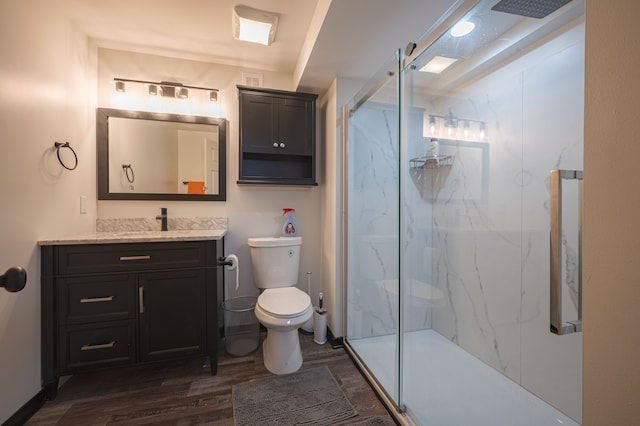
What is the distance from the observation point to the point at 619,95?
472 millimetres

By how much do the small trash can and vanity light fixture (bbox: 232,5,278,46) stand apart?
2.09 metres

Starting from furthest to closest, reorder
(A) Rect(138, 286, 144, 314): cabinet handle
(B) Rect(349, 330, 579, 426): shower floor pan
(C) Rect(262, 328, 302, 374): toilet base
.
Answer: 1. (C) Rect(262, 328, 302, 374): toilet base
2. (A) Rect(138, 286, 144, 314): cabinet handle
3. (B) Rect(349, 330, 579, 426): shower floor pan

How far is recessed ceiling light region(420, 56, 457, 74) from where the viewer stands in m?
1.52

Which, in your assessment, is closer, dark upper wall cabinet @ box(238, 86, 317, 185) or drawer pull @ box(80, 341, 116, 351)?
drawer pull @ box(80, 341, 116, 351)

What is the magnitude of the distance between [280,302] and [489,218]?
1580 millimetres

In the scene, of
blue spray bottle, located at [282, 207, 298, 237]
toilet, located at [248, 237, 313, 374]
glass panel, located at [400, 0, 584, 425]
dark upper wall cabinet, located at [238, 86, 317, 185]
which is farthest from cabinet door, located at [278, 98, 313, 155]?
glass panel, located at [400, 0, 584, 425]

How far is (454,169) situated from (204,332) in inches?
84.0

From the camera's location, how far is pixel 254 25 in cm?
180

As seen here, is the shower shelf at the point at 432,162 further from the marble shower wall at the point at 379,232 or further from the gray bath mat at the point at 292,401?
the gray bath mat at the point at 292,401

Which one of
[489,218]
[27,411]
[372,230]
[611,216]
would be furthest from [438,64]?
[27,411]

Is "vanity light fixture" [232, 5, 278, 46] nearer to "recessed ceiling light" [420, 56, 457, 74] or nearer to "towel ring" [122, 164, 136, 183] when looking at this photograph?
"recessed ceiling light" [420, 56, 457, 74]

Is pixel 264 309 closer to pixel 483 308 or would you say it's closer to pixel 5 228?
pixel 5 228

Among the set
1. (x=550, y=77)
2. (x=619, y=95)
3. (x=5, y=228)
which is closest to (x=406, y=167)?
(x=550, y=77)

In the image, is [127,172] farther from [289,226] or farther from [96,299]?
[289,226]
